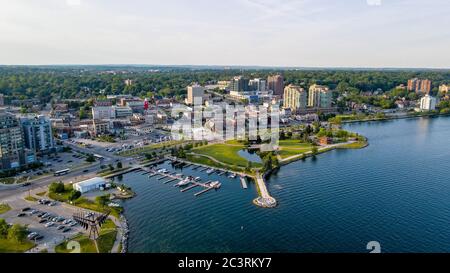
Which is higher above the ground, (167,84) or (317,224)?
(167,84)

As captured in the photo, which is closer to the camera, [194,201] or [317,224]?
[317,224]

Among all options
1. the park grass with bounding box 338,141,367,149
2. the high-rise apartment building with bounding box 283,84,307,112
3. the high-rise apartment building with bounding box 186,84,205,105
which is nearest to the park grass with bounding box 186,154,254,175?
the park grass with bounding box 338,141,367,149

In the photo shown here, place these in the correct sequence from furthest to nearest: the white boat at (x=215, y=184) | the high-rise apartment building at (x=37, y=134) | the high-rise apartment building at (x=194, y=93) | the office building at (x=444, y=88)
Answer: the office building at (x=444, y=88) < the high-rise apartment building at (x=194, y=93) < the high-rise apartment building at (x=37, y=134) < the white boat at (x=215, y=184)

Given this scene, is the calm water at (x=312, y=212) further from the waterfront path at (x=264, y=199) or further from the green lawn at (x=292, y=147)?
the green lawn at (x=292, y=147)

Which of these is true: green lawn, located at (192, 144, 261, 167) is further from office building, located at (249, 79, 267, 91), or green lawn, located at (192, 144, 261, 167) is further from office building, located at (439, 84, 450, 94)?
office building, located at (439, 84, 450, 94)

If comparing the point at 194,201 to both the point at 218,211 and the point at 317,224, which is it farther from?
the point at 317,224

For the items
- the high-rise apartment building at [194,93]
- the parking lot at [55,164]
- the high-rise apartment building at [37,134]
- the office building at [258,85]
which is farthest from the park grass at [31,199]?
the office building at [258,85]

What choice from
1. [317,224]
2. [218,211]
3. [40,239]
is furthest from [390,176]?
[40,239]
